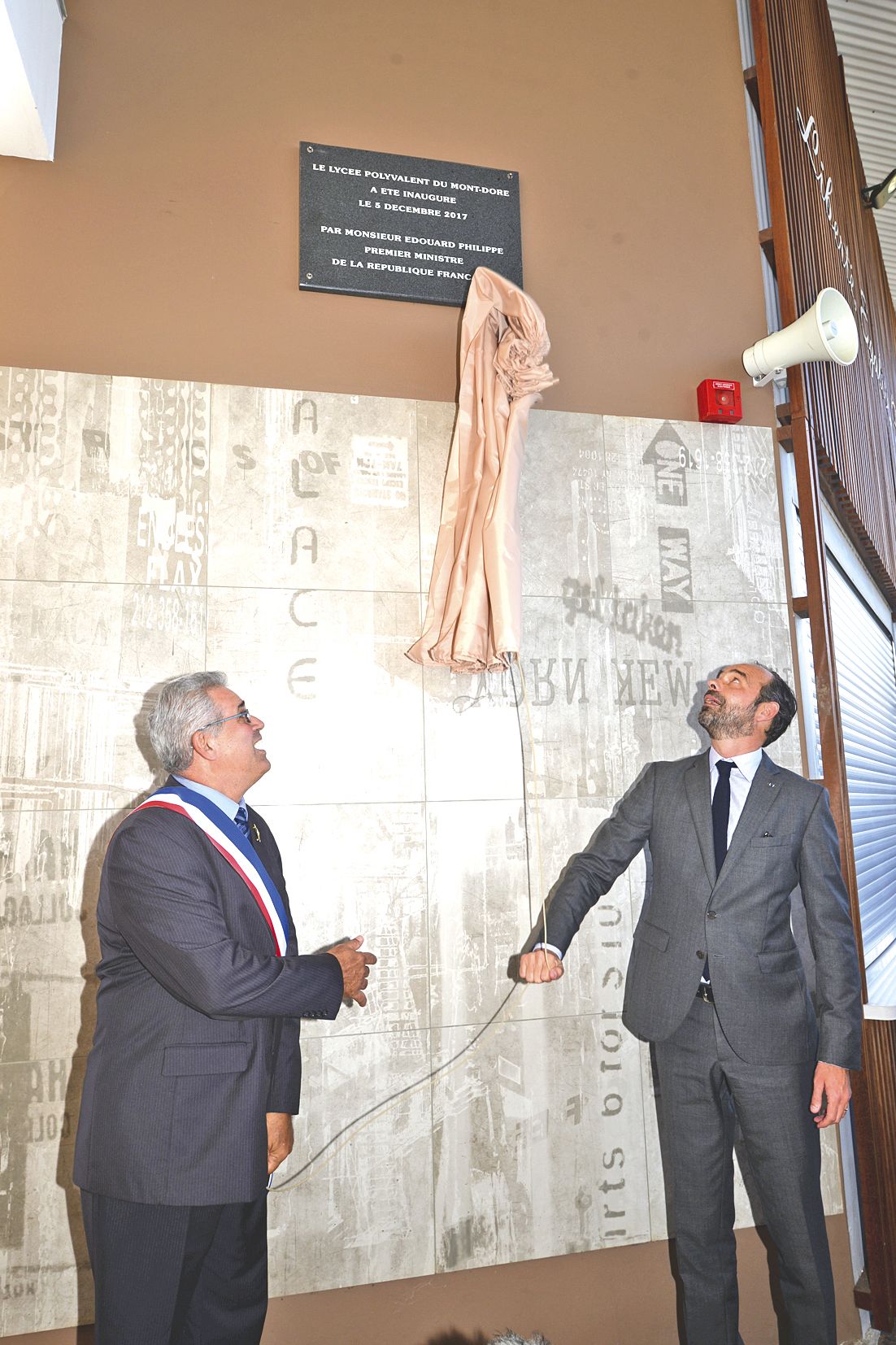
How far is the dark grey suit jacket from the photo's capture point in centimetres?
187

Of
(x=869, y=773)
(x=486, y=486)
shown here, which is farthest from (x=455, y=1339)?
(x=869, y=773)

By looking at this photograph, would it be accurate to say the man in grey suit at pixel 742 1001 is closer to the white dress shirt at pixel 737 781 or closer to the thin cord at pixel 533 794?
the white dress shirt at pixel 737 781

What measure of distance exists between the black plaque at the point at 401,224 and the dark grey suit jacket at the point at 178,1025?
6.48 ft

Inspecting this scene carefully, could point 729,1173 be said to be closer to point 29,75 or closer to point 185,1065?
point 185,1065

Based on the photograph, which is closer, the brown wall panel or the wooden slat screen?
the brown wall panel

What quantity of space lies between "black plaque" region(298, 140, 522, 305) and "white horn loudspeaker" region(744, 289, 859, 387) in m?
0.89

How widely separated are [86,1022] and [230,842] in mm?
863

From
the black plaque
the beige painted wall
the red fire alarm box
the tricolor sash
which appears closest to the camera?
the tricolor sash

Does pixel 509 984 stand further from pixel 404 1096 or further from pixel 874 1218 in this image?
pixel 874 1218

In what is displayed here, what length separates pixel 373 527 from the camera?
2988 millimetres

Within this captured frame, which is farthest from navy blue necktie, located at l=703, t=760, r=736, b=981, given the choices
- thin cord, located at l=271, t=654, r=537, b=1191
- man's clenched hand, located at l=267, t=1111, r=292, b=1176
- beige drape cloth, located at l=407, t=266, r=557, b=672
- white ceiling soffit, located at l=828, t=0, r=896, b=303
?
white ceiling soffit, located at l=828, t=0, r=896, b=303

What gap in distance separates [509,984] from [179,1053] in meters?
1.21

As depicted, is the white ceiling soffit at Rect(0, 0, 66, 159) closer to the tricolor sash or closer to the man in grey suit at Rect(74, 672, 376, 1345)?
the man in grey suit at Rect(74, 672, 376, 1345)

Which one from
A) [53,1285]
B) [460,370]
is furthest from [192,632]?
[53,1285]
